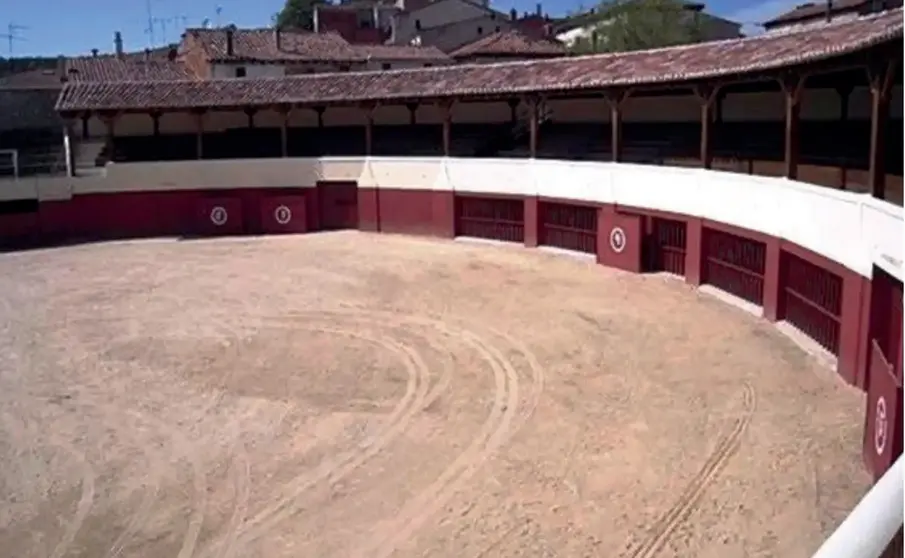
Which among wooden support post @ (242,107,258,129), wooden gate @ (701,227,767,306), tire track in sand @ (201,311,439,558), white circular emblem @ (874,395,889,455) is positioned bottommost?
tire track in sand @ (201,311,439,558)

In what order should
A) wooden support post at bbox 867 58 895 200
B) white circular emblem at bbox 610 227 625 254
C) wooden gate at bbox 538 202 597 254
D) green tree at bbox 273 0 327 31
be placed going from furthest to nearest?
green tree at bbox 273 0 327 31
wooden gate at bbox 538 202 597 254
white circular emblem at bbox 610 227 625 254
wooden support post at bbox 867 58 895 200

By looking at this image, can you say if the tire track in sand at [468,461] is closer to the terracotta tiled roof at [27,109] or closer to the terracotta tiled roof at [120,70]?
the terracotta tiled roof at [27,109]

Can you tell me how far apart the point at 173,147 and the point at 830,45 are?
29169 millimetres

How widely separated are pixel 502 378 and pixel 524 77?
17553 millimetres

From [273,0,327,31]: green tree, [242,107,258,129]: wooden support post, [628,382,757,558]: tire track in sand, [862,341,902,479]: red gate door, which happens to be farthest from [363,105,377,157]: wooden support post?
[273,0,327,31]: green tree

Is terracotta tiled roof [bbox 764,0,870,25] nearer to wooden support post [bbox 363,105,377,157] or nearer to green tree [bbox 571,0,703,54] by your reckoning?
green tree [bbox 571,0,703,54]

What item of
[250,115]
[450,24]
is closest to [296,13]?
[450,24]

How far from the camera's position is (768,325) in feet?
64.5

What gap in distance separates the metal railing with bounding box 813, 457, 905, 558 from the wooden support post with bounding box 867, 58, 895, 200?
1442cm

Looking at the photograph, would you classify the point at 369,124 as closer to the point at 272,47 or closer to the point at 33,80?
the point at 272,47

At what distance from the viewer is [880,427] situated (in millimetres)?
11727

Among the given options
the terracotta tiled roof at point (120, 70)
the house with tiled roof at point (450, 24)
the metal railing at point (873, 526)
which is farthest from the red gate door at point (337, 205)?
the metal railing at point (873, 526)

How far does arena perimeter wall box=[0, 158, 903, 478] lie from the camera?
48.7 ft

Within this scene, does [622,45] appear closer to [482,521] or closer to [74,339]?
[74,339]
